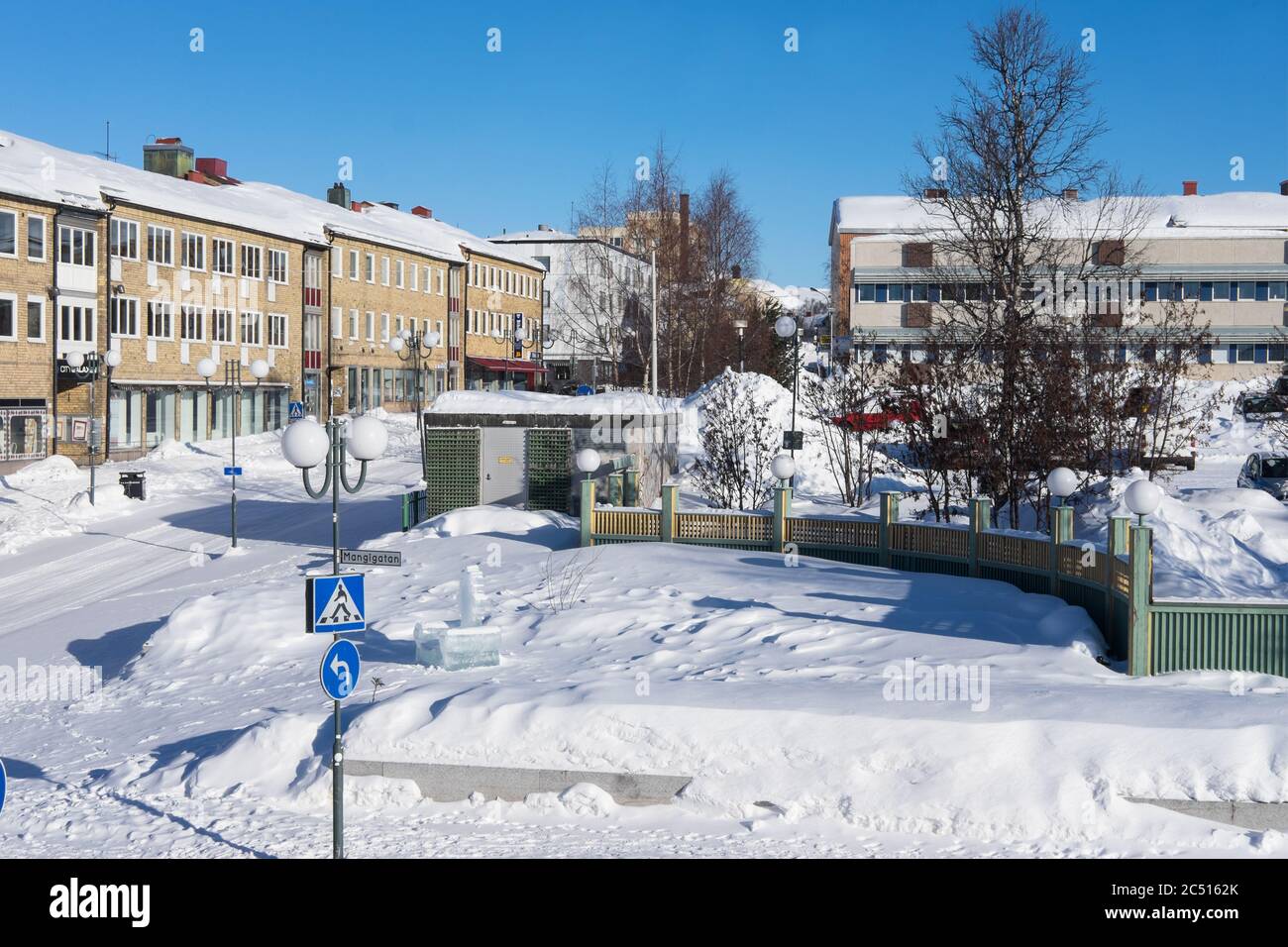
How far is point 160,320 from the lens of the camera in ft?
149

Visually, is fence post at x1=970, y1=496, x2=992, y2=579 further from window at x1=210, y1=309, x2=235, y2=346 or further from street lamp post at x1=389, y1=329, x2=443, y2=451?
window at x1=210, y1=309, x2=235, y2=346

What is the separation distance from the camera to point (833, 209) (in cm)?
7750

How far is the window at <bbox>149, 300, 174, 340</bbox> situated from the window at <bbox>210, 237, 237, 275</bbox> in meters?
3.06

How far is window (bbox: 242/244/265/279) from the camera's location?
1977 inches

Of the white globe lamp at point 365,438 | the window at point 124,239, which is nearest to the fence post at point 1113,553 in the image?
the white globe lamp at point 365,438

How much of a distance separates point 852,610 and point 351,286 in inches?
1740

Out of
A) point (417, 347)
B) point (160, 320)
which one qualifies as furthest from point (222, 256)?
point (417, 347)

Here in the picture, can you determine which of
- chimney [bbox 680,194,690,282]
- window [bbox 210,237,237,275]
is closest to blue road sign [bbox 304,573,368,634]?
window [bbox 210,237,237,275]

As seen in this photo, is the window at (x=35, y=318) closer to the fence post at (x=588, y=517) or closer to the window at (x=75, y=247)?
the window at (x=75, y=247)

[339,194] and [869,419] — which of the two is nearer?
[869,419]

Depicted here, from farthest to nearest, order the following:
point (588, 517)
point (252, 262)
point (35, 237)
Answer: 1. point (252, 262)
2. point (35, 237)
3. point (588, 517)

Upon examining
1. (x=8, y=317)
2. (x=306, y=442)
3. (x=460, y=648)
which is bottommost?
(x=460, y=648)

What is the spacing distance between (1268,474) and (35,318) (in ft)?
115

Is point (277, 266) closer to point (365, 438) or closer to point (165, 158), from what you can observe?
point (165, 158)
